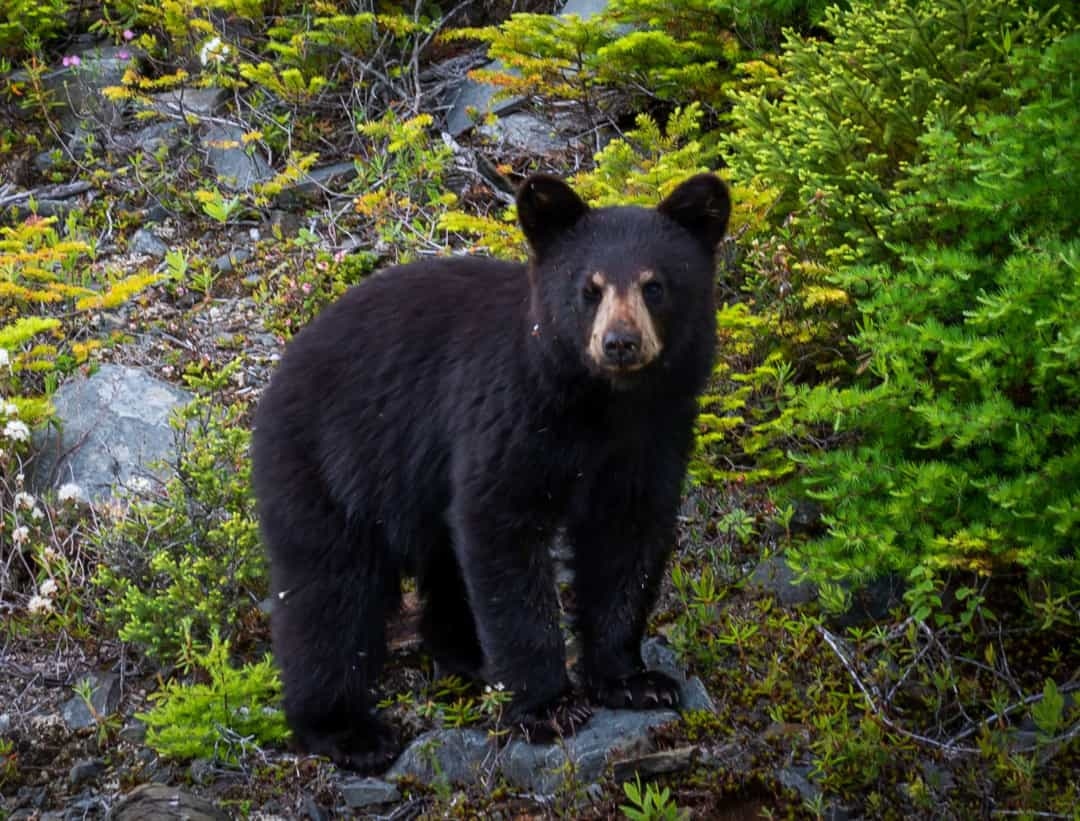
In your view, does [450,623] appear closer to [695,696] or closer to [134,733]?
[695,696]

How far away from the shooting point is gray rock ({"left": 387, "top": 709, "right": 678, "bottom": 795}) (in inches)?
177

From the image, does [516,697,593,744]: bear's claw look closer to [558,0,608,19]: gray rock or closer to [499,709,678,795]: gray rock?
[499,709,678,795]: gray rock

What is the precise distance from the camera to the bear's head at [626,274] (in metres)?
4.47

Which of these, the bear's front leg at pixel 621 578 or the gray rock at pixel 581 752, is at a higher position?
the bear's front leg at pixel 621 578

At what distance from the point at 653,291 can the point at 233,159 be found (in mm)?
6051

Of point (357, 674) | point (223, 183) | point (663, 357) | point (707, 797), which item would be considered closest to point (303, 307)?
point (223, 183)

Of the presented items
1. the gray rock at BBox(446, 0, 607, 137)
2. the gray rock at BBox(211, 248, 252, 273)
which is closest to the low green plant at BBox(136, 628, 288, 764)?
the gray rock at BBox(211, 248, 252, 273)

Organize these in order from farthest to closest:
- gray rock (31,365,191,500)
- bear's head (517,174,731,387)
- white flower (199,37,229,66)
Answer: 1. white flower (199,37,229,66)
2. gray rock (31,365,191,500)
3. bear's head (517,174,731,387)

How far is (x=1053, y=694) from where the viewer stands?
4.11 meters

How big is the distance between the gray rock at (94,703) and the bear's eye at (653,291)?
2816 mm

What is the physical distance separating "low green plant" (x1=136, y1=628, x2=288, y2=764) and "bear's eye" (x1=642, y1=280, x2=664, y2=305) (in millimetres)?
2094

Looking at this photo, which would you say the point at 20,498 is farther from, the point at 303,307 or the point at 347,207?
the point at 347,207

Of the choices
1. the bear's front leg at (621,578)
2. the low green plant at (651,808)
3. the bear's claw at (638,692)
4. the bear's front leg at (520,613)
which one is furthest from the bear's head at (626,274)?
the low green plant at (651,808)

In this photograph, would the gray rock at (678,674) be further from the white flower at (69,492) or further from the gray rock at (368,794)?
the white flower at (69,492)
